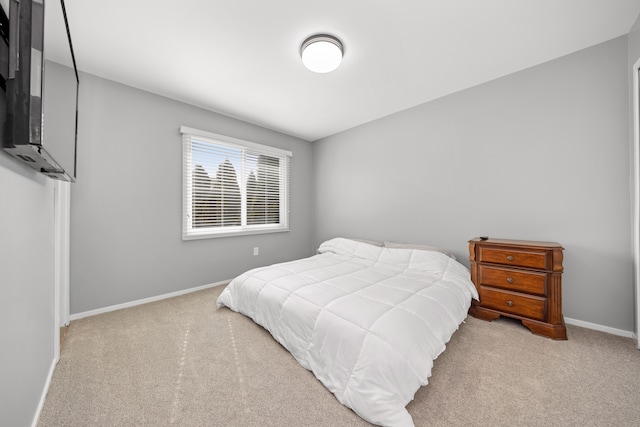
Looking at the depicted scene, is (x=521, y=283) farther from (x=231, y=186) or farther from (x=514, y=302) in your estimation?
(x=231, y=186)

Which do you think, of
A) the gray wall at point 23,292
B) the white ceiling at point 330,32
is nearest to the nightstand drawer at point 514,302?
the white ceiling at point 330,32

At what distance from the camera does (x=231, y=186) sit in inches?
140

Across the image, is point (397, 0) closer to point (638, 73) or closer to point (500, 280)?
point (638, 73)

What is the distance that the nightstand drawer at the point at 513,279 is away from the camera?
204cm

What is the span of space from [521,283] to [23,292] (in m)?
3.36

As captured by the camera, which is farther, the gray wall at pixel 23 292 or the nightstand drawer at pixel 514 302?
the nightstand drawer at pixel 514 302

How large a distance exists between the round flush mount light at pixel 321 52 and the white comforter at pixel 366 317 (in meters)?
1.93

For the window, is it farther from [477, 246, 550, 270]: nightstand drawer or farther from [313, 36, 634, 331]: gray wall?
[477, 246, 550, 270]: nightstand drawer

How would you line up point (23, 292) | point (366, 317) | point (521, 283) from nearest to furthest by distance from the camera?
point (23, 292) → point (366, 317) → point (521, 283)

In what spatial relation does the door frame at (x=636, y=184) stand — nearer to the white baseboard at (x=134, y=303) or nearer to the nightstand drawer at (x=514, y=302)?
the nightstand drawer at (x=514, y=302)

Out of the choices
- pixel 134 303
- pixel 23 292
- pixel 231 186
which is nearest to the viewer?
pixel 23 292

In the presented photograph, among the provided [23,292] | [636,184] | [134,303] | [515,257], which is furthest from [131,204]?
[636,184]

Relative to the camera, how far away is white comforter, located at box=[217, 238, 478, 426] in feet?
4.05

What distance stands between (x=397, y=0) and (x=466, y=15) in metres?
0.56
